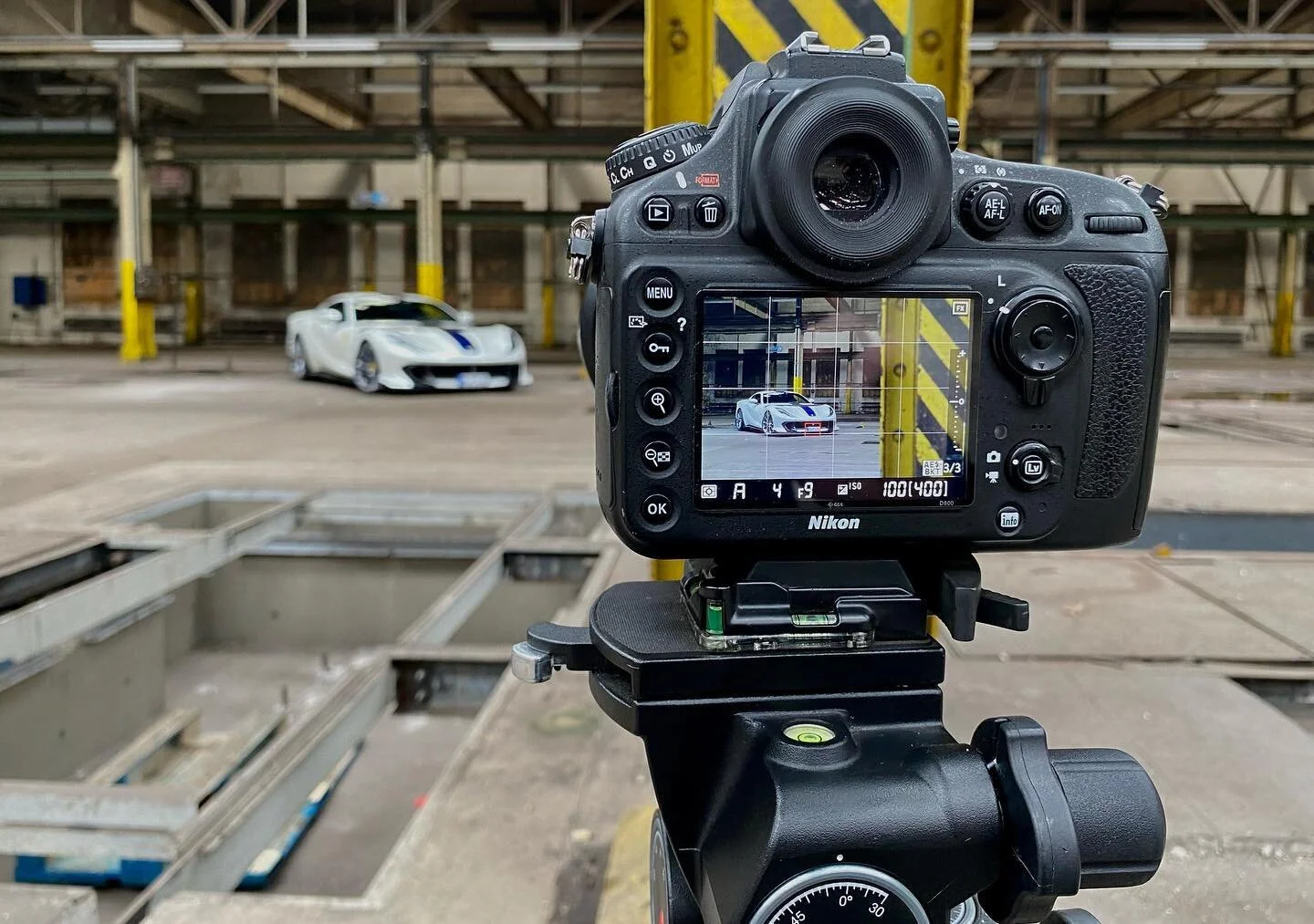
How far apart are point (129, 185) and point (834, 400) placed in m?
12.7

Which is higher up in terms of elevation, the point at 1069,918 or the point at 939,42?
the point at 939,42

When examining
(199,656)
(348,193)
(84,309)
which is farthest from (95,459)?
(84,309)

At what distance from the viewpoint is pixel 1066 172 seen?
0.68 m

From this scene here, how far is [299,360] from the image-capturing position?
970 centimetres

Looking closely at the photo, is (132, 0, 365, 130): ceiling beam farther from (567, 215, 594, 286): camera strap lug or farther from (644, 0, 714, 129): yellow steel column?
(567, 215, 594, 286): camera strap lug

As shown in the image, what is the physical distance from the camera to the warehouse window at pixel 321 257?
1627cm

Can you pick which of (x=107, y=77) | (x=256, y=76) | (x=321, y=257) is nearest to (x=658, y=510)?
(x=256, y=76)

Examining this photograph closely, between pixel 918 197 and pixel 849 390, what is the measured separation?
14cm

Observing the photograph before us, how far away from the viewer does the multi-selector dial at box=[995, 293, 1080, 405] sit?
0.66 m

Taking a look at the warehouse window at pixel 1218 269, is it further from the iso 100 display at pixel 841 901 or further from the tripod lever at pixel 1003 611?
the iso 100 display at pixel 841 901

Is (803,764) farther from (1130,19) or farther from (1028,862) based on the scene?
(1130,19)

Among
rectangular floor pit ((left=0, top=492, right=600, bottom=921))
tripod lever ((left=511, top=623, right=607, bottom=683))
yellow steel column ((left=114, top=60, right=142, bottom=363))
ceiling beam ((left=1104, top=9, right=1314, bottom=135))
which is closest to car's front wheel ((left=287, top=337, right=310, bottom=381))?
yellow steel column ((left=114, top=60, right=142, bottom=363))

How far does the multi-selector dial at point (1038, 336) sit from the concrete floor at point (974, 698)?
0.86m

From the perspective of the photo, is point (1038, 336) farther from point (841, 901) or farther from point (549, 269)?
point (549, 269)
